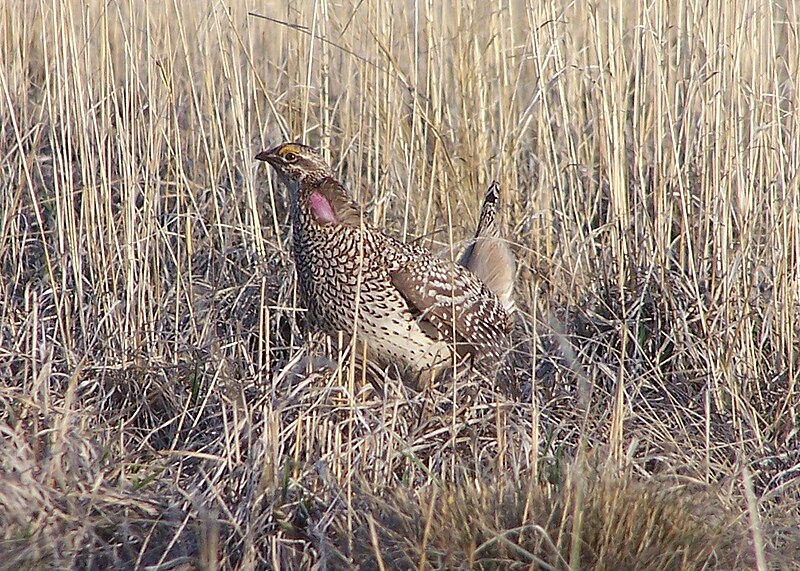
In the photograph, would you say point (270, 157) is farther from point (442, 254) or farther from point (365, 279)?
point (442, 254)

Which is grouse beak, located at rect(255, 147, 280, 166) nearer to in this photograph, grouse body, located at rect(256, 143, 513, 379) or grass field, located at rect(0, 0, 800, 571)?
grouse body, located at rect(256, 143, 513, 379)

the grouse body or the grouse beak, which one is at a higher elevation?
the grouse beak

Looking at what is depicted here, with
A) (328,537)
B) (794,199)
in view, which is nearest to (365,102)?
(794,199)

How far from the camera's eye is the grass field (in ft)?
8.70

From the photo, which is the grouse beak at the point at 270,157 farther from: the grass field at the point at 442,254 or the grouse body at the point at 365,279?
the grass field at the point at 442,254

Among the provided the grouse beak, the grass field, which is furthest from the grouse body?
the grass field

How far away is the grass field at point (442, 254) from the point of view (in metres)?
2.65

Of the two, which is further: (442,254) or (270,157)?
(442,254)

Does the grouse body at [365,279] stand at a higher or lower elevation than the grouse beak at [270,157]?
lower

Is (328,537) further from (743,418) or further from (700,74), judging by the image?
(700,74)

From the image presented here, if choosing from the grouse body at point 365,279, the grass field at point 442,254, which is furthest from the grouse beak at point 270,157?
the grass field at point 442,254

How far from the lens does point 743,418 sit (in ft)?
11.2

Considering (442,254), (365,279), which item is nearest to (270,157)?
(365,279)

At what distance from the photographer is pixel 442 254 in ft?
14.9
